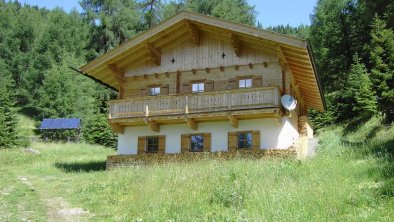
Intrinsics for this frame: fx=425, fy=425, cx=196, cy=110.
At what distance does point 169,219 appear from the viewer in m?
9.30

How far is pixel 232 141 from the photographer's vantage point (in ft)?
70.6

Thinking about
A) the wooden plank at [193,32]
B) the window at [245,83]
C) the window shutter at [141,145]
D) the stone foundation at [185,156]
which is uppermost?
the wooden plank at [193,32]

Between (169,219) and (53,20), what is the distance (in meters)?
72.6

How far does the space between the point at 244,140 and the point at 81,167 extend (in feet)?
31.4

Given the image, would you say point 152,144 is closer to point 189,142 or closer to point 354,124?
point 189,142

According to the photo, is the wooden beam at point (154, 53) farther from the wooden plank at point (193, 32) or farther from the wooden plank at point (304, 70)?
the wooden plank at point (304, 70)

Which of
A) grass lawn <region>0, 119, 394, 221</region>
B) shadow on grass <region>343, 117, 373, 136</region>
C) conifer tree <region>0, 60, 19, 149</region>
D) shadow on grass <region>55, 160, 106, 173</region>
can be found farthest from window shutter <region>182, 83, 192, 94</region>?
shadow on grass <region>343, 117, 373, 136</region>

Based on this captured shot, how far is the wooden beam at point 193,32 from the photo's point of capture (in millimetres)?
23064

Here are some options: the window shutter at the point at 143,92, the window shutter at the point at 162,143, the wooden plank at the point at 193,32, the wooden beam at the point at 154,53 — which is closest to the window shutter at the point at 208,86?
the wooden plank at the point at 193,32

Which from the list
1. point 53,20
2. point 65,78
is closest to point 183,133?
point 65,78

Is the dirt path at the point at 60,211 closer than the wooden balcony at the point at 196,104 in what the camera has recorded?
Yes

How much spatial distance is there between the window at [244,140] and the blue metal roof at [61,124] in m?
26.9

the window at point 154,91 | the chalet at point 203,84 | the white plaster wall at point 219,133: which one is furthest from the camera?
the window at point 154,91

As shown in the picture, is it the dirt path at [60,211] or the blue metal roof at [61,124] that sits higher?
the blue metal roof at [61,124]
